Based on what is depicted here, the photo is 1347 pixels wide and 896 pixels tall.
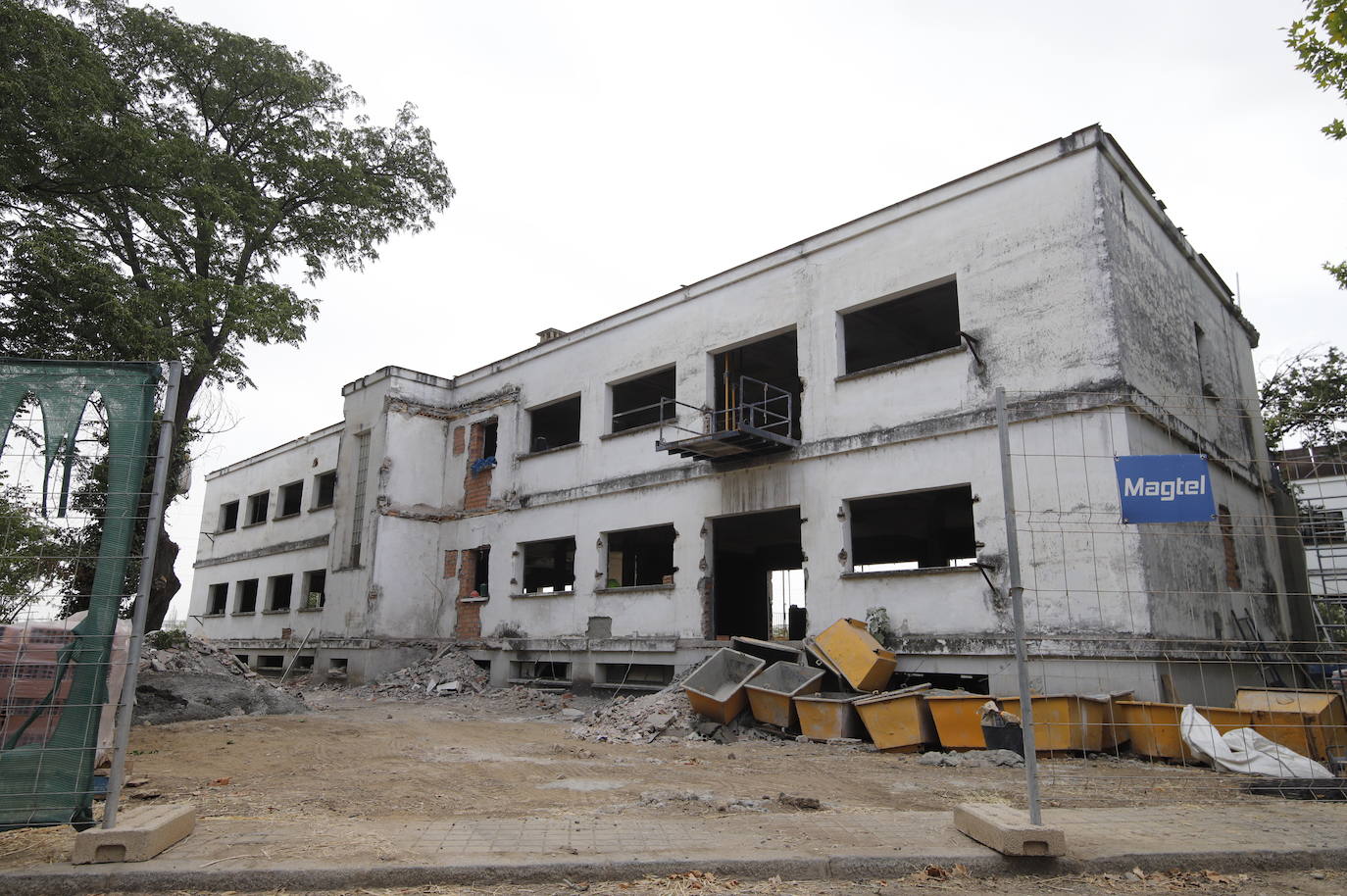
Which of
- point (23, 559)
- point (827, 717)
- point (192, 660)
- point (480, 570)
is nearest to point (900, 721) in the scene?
point (827, 717)

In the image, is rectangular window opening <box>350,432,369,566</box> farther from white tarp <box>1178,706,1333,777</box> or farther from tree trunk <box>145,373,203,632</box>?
white tarp <box>1178,706,1333,777</box>

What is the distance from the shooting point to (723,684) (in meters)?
13.0

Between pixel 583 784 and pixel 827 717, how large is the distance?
14.2 ft

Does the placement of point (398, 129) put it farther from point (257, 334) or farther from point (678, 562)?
point (678, 562)

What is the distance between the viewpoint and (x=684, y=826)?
5.90m

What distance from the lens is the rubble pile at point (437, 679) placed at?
1836 cm

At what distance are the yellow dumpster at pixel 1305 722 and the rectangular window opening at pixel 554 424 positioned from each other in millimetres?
14088

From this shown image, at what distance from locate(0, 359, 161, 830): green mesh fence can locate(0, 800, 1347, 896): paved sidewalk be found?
1.55ft

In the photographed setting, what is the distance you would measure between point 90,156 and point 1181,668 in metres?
15.9

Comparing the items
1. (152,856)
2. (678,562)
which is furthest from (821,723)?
(152,856)

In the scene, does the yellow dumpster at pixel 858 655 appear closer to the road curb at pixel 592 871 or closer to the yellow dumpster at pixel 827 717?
the yellow dumpster at pixel 827 717

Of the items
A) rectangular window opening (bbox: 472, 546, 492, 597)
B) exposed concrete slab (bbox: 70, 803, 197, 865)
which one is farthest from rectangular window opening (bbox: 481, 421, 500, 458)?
exposed concrete slab (bbox: 70, 803, 197, 865)

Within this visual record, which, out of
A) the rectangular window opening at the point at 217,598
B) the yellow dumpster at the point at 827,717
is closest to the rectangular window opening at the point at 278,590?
the rectangular window opening at the point at 217,598

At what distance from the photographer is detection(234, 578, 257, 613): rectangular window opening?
29.3m
